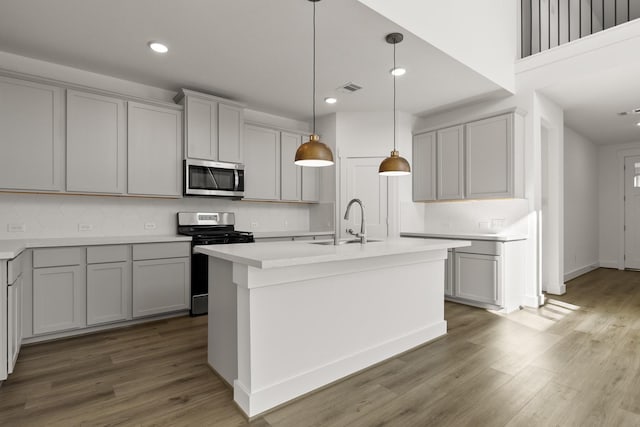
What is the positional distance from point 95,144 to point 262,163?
6.60ft

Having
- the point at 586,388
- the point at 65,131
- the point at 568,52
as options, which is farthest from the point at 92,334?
the point at 568,52

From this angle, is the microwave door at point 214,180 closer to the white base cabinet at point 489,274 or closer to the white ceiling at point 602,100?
the white base cabinet at point 489,274

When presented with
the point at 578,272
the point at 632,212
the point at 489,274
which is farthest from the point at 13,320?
the point at 632,212

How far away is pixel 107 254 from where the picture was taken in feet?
10.9

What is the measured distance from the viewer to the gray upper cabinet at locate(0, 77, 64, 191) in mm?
3072

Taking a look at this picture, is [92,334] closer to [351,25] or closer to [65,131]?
[65,131]

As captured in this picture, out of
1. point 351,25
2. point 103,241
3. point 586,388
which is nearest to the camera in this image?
point 586,388

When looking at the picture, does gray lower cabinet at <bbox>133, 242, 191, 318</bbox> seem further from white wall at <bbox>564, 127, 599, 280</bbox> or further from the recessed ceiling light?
white wall at <bbox>564, 127, 599, 280</bbox>

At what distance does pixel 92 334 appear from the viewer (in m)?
3.28

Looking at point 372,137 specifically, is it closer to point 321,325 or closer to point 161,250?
point 161,250

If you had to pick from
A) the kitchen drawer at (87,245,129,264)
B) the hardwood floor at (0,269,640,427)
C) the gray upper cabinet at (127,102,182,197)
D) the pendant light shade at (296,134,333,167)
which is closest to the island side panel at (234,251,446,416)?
the hardwood floor at (0,269,640,427)

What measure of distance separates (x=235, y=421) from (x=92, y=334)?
2.19 meters

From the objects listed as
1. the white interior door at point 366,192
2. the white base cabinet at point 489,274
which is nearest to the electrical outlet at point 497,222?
the white base cabinet at point 489,274

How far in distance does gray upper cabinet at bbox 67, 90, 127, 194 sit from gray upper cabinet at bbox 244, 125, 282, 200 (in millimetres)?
1536
